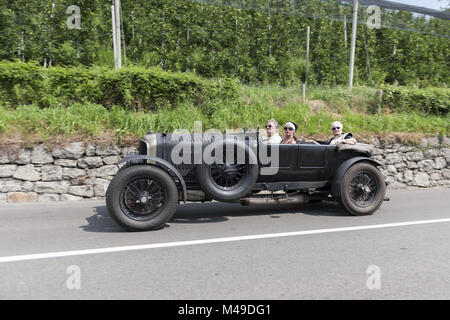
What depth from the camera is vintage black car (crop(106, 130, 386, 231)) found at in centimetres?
495

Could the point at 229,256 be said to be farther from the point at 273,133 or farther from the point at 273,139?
the point at 273,133

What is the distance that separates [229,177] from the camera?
5465mm

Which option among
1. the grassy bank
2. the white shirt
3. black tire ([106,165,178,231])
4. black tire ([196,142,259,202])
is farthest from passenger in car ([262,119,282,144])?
the grassy bank

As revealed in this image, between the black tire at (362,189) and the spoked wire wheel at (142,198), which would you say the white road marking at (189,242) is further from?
the spoked wire wheel at (142,198)

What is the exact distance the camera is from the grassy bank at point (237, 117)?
25.4 feet

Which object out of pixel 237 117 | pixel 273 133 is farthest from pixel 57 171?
pixel 237 117

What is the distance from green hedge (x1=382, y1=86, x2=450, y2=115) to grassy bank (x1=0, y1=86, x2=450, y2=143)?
29cm

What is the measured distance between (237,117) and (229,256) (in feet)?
20.3

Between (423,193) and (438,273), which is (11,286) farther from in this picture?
(423,193)

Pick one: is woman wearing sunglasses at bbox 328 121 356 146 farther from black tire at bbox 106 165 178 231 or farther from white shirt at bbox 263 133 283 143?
black tire at bbox 106 165 178 231

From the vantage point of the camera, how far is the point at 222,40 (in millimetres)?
16766

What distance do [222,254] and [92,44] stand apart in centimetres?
1245

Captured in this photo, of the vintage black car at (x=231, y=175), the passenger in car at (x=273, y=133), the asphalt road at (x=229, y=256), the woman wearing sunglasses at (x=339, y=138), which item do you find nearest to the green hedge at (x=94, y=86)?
the asphalt road at (x=229, y=256)
